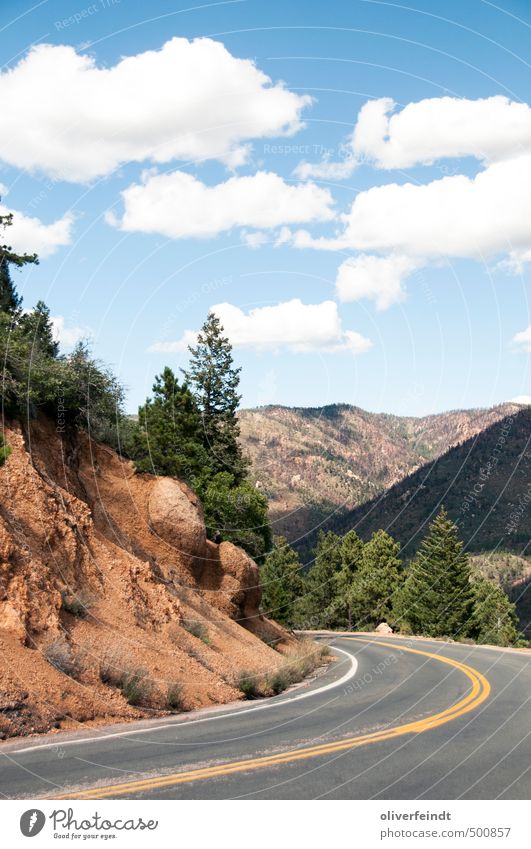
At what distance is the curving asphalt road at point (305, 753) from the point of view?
791 centimetres

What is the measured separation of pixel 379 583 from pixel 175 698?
62.3 meters

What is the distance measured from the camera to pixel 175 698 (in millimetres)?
14570

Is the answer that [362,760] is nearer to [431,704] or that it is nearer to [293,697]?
[431,704]

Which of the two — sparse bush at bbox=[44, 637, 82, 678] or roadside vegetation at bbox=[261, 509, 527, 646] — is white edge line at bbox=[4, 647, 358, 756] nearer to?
sparse bush at bbox=[44, 637, 82, 678]

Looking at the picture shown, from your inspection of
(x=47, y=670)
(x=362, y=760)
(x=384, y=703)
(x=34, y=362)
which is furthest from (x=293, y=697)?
(x=34, y=362)

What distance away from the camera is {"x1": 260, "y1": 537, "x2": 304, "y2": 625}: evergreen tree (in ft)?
189

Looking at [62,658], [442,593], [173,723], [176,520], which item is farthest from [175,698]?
[442,593]

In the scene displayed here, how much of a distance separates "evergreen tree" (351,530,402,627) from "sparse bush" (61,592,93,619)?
60433 mm

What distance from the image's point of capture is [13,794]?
24.9ft

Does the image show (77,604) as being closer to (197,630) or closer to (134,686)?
(134,686)

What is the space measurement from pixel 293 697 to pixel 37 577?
6756mm

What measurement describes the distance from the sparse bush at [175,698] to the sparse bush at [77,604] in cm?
271

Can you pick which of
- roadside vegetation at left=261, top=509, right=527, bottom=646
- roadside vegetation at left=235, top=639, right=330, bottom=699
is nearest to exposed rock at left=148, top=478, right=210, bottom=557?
roadside vegetation at left=235, top=639, right=330, bottom=699

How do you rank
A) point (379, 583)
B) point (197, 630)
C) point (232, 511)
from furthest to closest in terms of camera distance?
point (379, 583) < point (232, 511) < point (197, 630)
